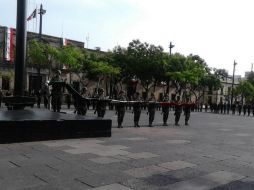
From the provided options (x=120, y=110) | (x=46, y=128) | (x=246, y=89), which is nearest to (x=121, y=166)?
(x=46, y=128)

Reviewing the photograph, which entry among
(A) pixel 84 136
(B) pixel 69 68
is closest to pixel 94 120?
(A) pixel 84 136

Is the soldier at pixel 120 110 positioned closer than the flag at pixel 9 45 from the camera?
Yes

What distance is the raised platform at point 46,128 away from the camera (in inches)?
352

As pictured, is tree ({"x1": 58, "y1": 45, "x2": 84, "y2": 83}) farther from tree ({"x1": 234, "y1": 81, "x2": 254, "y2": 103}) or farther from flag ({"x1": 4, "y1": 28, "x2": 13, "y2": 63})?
tree ({"x1": 234, "y1": 81, "x2": 254, "y2": 103})

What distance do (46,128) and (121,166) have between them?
319cm

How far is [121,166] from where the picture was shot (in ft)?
23.8

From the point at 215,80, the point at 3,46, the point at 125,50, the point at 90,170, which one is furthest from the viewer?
the point at 215,80

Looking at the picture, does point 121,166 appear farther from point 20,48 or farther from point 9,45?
point 9,45

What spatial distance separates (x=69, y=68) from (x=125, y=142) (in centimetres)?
3325

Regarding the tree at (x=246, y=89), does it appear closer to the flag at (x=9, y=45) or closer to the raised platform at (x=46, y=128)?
the flag at (x=9, y=45)

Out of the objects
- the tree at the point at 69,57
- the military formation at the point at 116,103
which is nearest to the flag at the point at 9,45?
the tree at the point at 69,57

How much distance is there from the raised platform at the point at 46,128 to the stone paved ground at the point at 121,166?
26cm

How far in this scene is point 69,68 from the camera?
4291 cm

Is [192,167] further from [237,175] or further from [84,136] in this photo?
[84,136]
